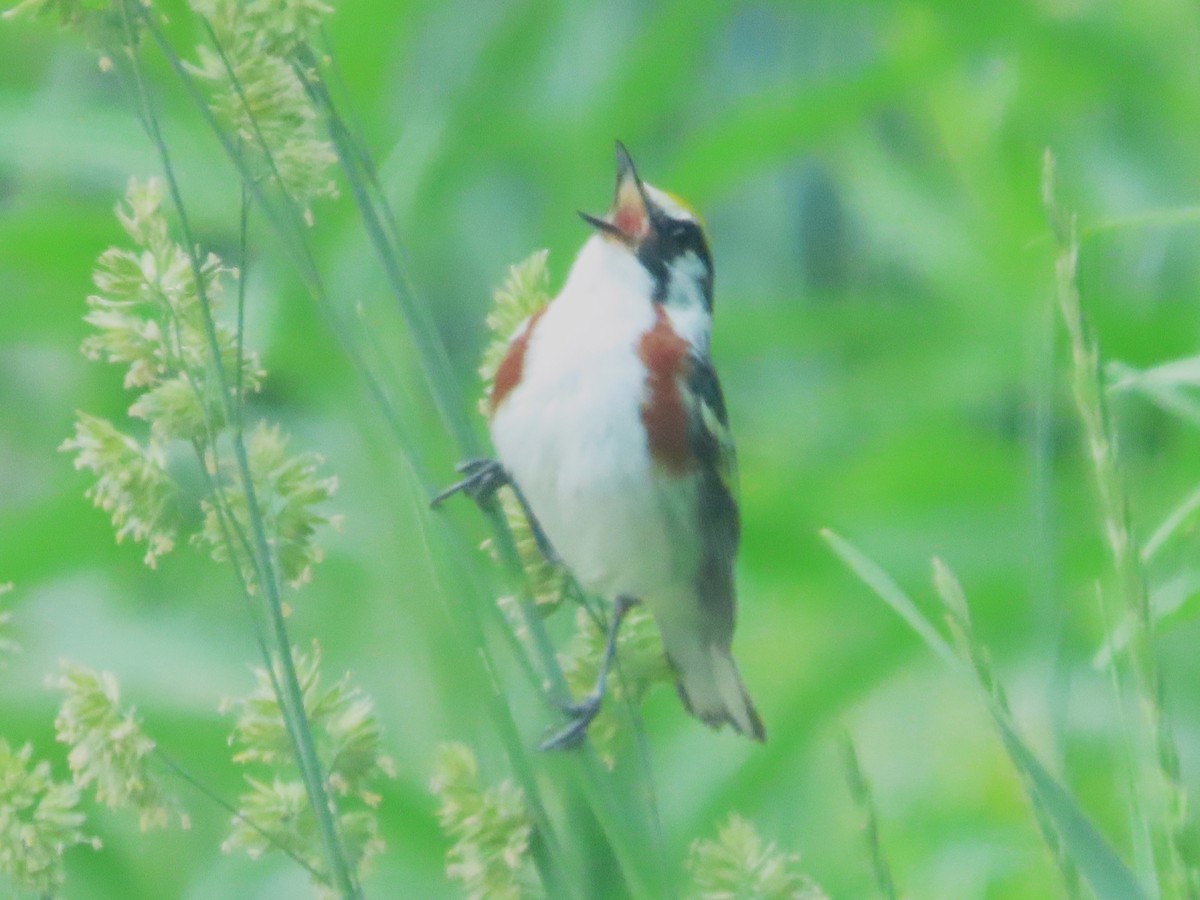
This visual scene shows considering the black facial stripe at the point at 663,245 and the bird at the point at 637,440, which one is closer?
the bird at the point at 637,440

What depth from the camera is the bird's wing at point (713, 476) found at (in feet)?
6.30

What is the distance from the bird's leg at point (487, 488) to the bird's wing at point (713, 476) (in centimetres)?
20


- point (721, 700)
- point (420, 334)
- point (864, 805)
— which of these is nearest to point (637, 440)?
point (721, 700)

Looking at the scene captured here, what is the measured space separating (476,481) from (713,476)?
0.42m

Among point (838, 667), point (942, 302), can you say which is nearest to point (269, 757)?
point (838, 667)

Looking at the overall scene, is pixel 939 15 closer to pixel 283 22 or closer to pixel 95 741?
pixel 283 22

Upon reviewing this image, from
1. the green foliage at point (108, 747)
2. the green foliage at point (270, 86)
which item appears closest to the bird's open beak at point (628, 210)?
the green foliage at point (270, 86)

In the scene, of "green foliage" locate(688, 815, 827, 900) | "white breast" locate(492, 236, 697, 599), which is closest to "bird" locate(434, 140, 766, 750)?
"white breast" locate(492, 236, 697, 599)

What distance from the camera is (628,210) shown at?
2057 millimetres

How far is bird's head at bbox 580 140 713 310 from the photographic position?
6.64ft

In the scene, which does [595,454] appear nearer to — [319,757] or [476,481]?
[476,481]

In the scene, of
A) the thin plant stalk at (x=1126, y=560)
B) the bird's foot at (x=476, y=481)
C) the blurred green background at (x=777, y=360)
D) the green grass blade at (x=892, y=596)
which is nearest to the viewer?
the thin plant stalk at (x=1126, y=560)

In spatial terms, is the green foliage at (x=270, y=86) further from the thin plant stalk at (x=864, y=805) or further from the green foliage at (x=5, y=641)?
the thin plant stalk at (x=864, y=805)

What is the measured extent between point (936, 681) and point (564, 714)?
1.15 m
